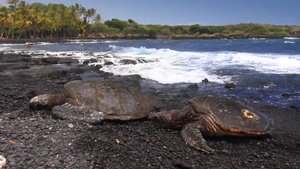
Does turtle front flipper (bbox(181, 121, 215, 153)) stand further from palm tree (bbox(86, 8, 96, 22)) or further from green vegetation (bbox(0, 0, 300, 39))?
palm tree (bbox(86, 8, 96, 22))

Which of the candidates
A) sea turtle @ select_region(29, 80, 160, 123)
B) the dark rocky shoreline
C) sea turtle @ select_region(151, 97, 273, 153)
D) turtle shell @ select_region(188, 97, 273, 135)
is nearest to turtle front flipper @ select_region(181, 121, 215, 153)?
sea turtle @ select_region(151, 97, 273, 153)

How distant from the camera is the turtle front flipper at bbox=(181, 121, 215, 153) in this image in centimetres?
391

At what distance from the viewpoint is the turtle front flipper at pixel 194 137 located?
3.91 meters

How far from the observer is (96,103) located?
5.09 metres

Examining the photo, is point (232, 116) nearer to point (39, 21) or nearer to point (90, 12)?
point (39, 21)

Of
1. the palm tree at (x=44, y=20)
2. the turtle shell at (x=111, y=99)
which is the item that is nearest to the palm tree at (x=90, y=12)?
the palm tree at (x=44, y=20)

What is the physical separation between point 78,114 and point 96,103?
49 cm

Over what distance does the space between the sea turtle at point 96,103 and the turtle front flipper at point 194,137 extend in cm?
118

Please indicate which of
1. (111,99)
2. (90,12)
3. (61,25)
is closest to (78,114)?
(111,99)

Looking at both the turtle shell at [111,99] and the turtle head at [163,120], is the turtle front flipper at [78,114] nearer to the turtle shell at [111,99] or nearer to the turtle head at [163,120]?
the turtle shell at [111,99]

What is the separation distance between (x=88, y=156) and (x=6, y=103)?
3.84 m

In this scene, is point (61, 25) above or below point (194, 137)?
above

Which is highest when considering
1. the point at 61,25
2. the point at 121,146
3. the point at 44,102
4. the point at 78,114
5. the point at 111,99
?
the point at 61,25

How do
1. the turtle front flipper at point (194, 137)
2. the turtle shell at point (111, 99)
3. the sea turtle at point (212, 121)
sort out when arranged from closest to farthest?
the turtle front flipper at point (194, 137)
the sea turtle at point (212, 121)
the turtle shell at point (111, 99)
